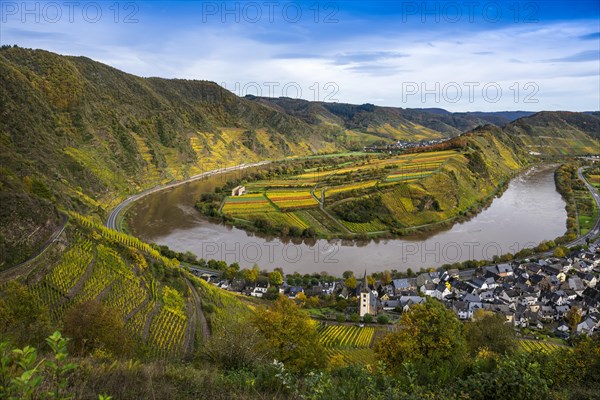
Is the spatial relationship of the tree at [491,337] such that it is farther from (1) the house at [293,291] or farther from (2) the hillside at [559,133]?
(2) the hillside at [559,133]

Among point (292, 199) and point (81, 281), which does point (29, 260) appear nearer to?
point (81, 281)

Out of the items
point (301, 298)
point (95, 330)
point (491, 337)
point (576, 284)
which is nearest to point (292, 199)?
point (301, 298)

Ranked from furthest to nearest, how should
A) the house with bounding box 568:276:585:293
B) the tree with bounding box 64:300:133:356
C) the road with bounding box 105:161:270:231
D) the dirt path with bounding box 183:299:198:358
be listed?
the road with bounding box 105:161:270:231 → the house with bounding box 568:276:585:293 → the dirt path with bounding box 183:299:198:358 → the tree with bounding box 64:300:133:356

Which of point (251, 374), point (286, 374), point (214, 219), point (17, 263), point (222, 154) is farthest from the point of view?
point (222, 154)

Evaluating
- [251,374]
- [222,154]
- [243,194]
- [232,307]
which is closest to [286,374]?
[251,374]

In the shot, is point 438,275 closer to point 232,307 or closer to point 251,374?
point 232,307

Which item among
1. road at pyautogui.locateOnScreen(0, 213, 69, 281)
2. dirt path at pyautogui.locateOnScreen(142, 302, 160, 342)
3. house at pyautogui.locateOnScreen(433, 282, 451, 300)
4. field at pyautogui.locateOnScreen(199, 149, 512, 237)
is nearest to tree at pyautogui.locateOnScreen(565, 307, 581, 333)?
house at pyautogui.locateOnScreen(433, 282, 451, 300)

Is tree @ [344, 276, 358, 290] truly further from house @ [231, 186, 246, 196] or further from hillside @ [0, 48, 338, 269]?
house @ [231, 186, 246, 196]
